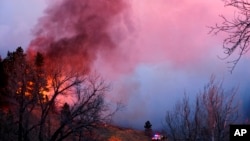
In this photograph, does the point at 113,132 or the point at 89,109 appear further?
the point at 113,132

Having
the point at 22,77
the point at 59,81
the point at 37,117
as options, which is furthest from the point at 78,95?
the point at 37,117

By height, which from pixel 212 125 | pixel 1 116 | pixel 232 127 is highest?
pixel 1 116

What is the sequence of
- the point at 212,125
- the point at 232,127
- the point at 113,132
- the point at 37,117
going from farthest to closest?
the point at 113,132 → the point at 37,117 → the point at 212,125 → the point at 232,127

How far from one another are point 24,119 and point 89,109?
8144 mm

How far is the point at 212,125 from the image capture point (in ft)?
123

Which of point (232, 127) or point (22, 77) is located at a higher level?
point (22, 77)

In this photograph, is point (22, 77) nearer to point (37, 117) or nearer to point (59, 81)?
point (59, 81)

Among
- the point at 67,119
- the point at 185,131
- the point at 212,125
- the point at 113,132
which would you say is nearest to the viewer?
the point at 212,125

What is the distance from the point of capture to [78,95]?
49.8 meters

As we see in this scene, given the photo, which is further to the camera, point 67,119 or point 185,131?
point 67,119

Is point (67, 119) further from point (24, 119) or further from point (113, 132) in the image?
point (113, 132)

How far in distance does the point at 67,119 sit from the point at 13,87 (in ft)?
28.9

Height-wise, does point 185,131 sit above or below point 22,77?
below

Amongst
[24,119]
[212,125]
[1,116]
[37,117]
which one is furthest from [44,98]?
[37,117]
